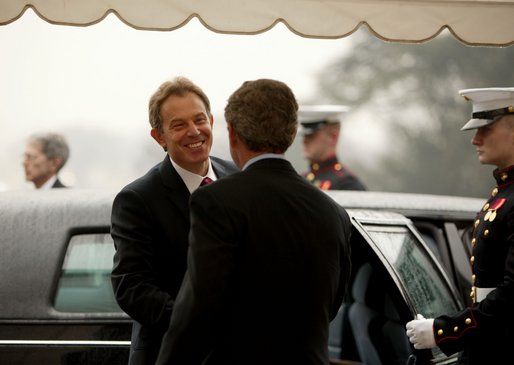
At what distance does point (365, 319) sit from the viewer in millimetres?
7008

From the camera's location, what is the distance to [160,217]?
4395 mm

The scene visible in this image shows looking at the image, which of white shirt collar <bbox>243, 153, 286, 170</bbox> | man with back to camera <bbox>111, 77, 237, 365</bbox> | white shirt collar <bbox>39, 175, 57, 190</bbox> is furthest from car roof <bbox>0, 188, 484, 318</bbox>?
white shirt collar <bbox>39, 175, 57, 190</bbox>

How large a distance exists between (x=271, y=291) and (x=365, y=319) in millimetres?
3329

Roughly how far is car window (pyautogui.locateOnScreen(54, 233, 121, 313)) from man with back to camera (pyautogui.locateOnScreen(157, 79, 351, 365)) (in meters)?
1.74

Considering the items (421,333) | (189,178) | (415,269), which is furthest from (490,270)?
(189,178)

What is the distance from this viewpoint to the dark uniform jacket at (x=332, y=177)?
8859 mm

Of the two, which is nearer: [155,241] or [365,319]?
[155,241]

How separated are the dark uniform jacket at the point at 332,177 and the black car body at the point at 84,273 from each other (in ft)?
8.42

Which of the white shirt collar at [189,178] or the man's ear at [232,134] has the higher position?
the man's ear at [232,134]

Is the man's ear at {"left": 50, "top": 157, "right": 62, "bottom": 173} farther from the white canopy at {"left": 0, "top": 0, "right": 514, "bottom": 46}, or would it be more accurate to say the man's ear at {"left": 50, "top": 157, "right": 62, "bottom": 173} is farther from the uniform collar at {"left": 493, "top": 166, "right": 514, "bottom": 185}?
the uniform collar at {"left": 493, "top": 166, "right": 514, "bottom": 185}

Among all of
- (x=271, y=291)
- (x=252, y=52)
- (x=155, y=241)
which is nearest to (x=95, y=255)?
(x=155, y=241)

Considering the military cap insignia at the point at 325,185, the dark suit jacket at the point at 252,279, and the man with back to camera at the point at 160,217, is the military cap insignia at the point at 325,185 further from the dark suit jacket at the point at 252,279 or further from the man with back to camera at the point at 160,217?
the dark suit jacket at the point at 252,279

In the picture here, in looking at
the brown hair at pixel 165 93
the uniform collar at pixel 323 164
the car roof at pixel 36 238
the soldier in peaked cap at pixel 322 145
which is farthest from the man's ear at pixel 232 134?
the uniform collar at pixel 323 164

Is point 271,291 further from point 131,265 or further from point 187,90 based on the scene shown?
point 187,90
